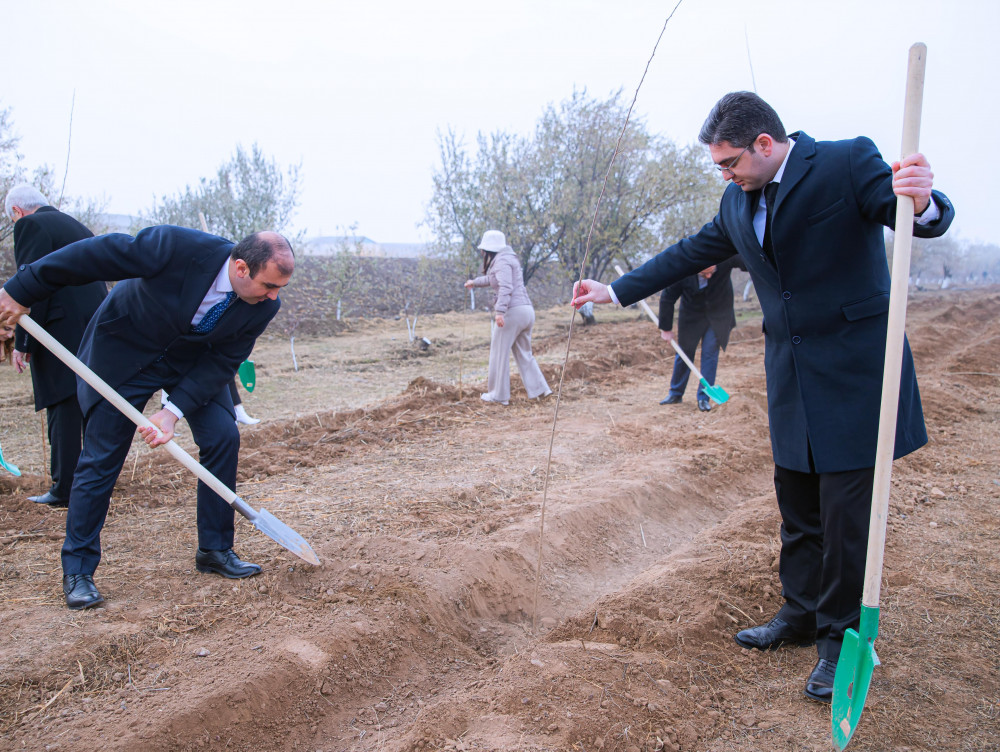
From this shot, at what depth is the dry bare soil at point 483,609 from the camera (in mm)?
2445

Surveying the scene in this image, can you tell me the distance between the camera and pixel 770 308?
256 cm

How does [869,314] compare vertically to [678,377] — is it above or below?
above

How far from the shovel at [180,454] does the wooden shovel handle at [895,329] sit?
2443 millimetres

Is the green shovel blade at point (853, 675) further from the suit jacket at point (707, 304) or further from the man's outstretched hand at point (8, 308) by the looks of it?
the suit jacket at point (707, 304)

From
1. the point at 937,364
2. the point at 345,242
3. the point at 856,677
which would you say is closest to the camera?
the point at 856,677

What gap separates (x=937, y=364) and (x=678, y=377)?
5326 millimetres

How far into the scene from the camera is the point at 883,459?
203cm

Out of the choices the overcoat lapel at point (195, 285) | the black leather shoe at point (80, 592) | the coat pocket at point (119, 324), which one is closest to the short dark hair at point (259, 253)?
the overcoat lapel at point (195, 285)

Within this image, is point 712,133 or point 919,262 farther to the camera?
point 919,262

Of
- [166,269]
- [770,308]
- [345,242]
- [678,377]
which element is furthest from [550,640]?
[345,242]

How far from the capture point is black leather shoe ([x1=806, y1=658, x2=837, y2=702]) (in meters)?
2.47

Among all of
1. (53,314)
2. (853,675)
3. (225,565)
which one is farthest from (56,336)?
(853,675)

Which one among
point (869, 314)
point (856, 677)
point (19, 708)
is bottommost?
point (19, 708)

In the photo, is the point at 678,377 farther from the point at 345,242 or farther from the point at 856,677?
the point at 345,242
